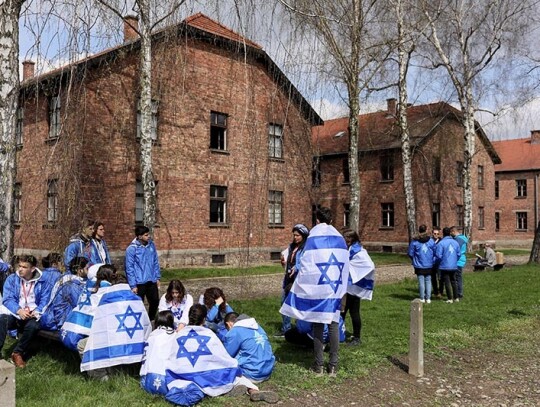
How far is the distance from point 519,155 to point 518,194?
3.62 meters

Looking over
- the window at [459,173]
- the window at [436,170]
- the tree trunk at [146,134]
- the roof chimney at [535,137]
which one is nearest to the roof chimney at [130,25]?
the tree trunk at [146,134]

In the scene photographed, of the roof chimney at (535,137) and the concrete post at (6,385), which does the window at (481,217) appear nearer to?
the roof chimney at (535,137)

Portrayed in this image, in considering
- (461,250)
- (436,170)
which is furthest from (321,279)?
(436,170)

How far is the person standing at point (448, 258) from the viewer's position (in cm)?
1220

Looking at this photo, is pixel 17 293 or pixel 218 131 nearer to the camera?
pixel 17 293

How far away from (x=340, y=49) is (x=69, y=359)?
10.2 metres

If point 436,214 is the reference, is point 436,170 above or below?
above

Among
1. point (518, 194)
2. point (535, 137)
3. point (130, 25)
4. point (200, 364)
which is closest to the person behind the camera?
point (200, 364)

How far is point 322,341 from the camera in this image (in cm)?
652

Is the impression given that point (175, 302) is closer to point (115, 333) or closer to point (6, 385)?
point (115, 333)

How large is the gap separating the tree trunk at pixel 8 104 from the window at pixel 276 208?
1659 centimetres

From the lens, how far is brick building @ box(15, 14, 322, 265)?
769 cm

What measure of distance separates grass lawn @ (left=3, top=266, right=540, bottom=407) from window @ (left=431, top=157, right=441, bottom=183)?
19.2 m

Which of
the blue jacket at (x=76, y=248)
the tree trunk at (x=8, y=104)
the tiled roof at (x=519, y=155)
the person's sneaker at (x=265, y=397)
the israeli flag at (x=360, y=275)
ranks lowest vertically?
the person's sneaker at (x=265, y=397)
